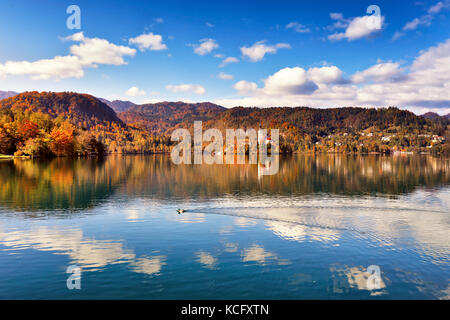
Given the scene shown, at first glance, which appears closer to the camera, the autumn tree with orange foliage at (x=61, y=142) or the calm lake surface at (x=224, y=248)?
the calm lake surface at (x=224, y=248)

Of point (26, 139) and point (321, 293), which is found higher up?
point (26, 139)

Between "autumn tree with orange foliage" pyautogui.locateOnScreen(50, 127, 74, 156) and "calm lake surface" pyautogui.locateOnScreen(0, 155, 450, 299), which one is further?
"autumn tree with orange foliage" pyautogui.locateOnScreen(50, 127, 74, 156)

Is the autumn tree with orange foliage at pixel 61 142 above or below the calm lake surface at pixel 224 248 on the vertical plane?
above

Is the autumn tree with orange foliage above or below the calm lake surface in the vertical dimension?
above

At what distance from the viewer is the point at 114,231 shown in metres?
29.7

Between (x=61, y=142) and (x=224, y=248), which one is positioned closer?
(x=224, y=248)

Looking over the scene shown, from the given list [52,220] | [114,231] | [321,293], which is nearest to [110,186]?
[52,220]

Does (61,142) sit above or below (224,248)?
above

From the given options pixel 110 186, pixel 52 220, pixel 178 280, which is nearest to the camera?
pixel 178 280

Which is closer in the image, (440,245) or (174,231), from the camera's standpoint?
(440,245)

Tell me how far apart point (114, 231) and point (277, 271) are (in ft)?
54.4
